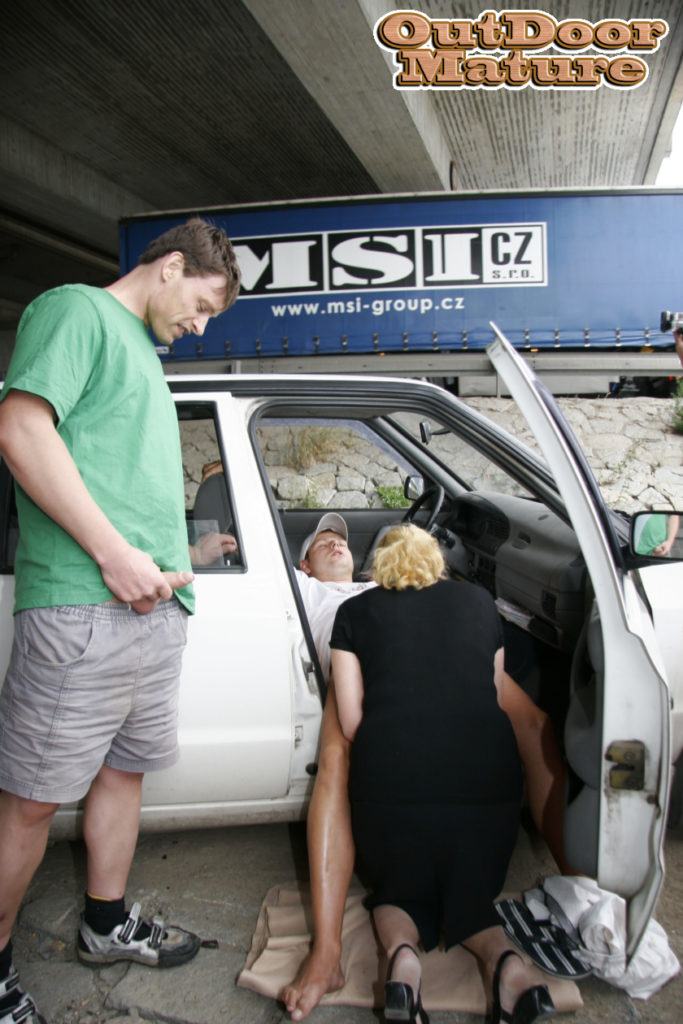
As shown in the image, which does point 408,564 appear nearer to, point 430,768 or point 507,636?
point 430,768

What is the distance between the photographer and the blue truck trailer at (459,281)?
332 inches

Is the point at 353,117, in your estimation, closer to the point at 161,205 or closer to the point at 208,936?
the point at 161,205

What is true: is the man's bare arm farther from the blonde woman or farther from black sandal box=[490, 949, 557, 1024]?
black sandal box=[490, 949, 557, 1024]

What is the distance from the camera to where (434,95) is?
9.56 m

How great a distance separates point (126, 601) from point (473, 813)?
3.27ft

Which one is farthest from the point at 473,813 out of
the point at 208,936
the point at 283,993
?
the point at 208,936

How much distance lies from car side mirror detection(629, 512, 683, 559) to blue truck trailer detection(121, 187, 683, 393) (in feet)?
22.9

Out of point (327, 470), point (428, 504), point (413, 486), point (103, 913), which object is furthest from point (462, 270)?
point (103, 913)

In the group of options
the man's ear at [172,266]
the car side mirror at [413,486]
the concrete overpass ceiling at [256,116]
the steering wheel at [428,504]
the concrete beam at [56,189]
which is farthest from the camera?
the concrete beam at [56,189]

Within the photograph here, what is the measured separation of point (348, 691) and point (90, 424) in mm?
951

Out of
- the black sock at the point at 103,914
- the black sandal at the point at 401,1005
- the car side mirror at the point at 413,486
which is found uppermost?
the car side mirror at the point at 413,486

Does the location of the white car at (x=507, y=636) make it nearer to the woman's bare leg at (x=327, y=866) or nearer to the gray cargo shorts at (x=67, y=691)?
the woman's bare leg at (x=327, y=866)

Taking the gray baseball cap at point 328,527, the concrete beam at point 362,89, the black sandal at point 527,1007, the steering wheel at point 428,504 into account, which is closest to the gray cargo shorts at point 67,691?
the black sandal at point 527,1007

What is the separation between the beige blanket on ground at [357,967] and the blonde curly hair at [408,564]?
933 millimetres
